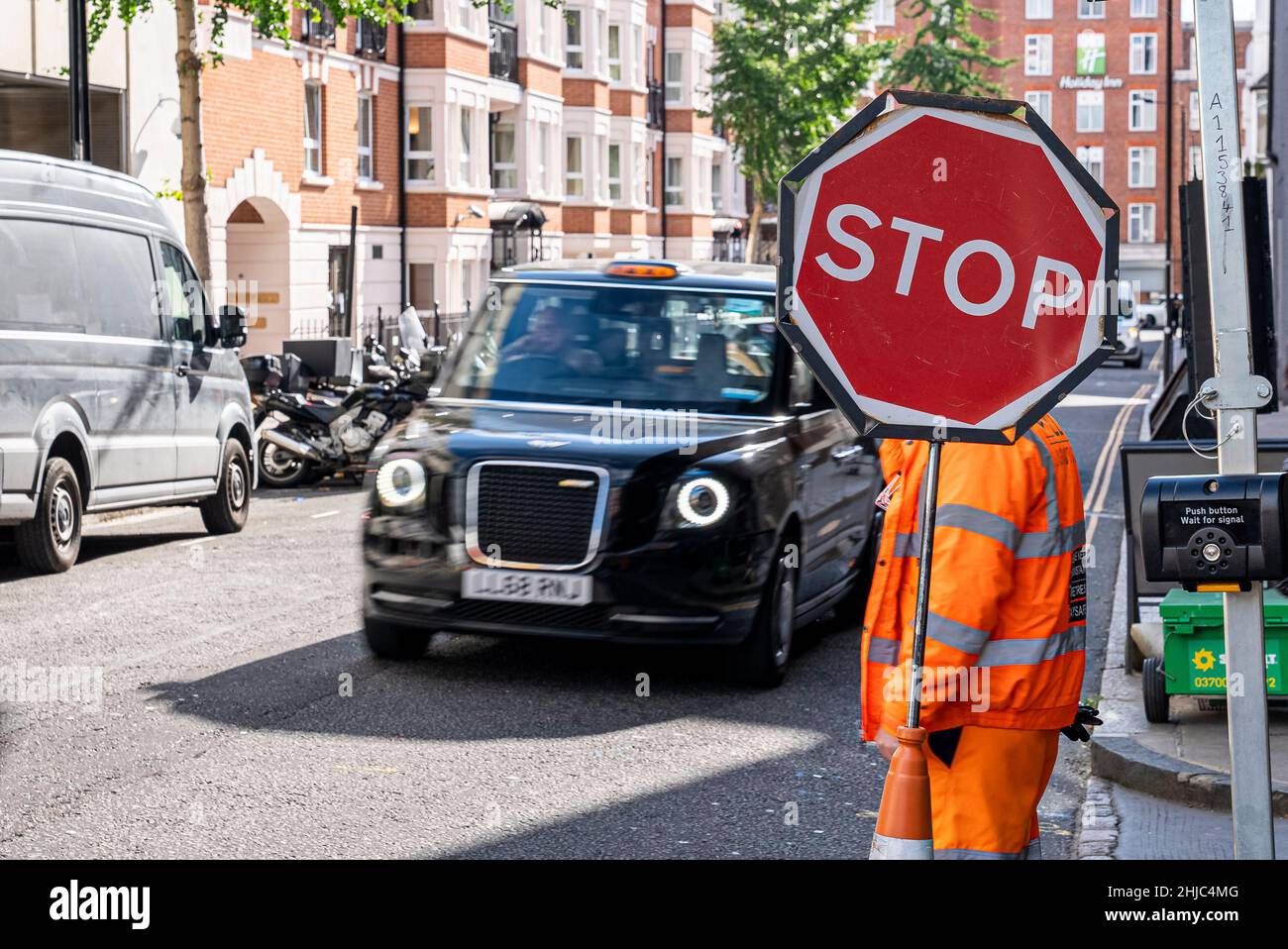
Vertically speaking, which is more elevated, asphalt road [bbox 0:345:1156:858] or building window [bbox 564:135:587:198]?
building window [bbox 564:135:587:198]

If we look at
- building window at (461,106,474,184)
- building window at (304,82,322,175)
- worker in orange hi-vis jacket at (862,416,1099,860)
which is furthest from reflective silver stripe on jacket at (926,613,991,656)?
building window at (461,106,474,184)

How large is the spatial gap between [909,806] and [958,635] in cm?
38

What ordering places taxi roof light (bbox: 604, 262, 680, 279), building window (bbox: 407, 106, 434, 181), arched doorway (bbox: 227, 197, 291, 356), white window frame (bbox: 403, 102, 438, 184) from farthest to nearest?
building window (bbox: 407, 106, 434, 181), white window frame (bbox: 403, 102, 438, 184), arched doorway (bbox: 227, 197, 291, 356), taxi roof light (bbox: 604, 262, 680, 279)

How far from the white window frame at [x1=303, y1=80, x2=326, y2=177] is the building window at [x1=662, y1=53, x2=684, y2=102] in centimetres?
2877

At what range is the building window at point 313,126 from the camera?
34.6m

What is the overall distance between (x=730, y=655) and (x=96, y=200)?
651 centimetres

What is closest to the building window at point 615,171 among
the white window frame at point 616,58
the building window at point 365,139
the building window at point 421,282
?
the white window frame at point 616,58

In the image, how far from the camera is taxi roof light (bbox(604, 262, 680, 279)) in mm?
9773

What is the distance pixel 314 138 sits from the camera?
115 ft

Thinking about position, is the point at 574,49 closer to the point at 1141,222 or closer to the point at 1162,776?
the point at 1162,776

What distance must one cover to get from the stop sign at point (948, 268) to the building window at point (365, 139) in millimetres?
34492

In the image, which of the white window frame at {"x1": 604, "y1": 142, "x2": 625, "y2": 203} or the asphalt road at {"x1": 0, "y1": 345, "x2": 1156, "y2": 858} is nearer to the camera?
the asphalt road at {"x1": 0, "y1": 345, "x2": 1156, "y2": 858}

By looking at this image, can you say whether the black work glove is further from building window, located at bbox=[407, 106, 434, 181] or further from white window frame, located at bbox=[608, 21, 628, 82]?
white window frame, located at bbox=[608, 21, 628, 82]

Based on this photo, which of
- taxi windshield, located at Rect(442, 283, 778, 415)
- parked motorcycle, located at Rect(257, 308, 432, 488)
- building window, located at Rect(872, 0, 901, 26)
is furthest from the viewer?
building window, located at Rect(872, 0, 901, 26)
